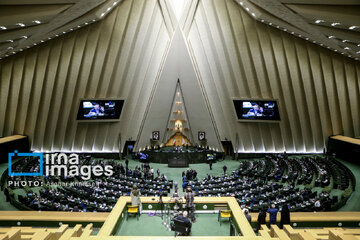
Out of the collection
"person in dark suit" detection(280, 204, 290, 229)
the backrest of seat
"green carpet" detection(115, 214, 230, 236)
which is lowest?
"green carpet" detection(115, 214, 230, 236)

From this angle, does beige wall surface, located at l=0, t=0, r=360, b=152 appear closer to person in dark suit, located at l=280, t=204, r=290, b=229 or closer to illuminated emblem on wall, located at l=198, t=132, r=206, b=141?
illuminated emblem on wall, located at l=198, t=132, r=206, b=141

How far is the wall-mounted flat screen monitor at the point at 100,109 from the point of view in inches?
968

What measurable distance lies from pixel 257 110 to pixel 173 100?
9.80 metres

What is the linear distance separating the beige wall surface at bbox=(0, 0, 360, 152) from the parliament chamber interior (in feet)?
0.32

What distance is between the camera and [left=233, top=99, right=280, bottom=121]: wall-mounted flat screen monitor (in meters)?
24.6

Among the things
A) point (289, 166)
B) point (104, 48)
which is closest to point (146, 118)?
point (104, 48)

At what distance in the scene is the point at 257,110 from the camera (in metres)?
24.9

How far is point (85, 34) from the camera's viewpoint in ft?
69.2

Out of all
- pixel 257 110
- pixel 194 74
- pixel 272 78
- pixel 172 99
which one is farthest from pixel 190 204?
pixel 172 99

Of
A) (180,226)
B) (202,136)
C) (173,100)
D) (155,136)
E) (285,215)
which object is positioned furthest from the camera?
(173,100)

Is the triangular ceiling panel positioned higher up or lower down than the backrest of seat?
higher up

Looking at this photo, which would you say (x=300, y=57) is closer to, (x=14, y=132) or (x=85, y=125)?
(x=85, y=125)

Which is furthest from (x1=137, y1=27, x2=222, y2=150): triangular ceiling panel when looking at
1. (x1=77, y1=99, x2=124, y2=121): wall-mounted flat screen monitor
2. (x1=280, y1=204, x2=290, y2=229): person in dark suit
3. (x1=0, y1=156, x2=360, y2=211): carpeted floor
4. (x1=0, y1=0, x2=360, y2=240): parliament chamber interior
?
(x1=280, y1=204, x2=290, y2=229): person in dark suit

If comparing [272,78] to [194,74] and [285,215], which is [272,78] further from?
[285,215]
